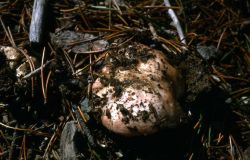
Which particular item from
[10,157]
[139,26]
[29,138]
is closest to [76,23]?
[139,26]

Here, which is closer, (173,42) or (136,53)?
(136,53)

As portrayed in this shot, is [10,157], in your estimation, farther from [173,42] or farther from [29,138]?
[173,42]

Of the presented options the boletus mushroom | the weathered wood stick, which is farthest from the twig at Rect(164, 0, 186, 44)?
the weathered wood stick

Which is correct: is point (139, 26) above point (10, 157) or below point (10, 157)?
above

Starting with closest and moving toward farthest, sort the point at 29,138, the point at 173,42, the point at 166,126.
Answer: the point at 166,126 < the point at 29,138 < the point at 173,42

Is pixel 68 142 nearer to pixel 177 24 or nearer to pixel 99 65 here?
pixel 99 65

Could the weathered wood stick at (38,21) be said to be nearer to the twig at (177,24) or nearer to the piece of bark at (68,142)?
the piece of bark at (68,142)

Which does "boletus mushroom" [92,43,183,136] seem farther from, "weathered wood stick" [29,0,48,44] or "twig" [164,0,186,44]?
"weathered wood stick" [29,0,48,44]
